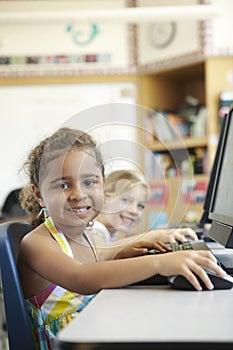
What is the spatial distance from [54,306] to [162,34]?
4213 millimetres

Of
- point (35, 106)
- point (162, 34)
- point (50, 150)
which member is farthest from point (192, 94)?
point (50, 150)

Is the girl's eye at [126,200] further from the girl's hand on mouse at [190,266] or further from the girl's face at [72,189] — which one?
the girl's hand on mouse at [190,266]

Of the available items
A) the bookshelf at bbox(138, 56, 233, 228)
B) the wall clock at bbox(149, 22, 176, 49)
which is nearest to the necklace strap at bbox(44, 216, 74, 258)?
the bookshelf at bbox(138, 56, 233, 228)

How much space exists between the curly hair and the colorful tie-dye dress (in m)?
0.12

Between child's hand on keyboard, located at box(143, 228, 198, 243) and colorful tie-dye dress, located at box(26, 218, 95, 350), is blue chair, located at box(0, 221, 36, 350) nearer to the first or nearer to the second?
colorful tie-dye dress, located at box(26, 218, 95, 350)

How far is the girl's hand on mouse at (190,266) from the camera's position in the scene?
94 centimetres

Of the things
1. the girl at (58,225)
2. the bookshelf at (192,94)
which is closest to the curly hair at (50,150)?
the girl at (58,225)

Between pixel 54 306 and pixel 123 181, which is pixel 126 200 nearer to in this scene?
pixel 123 181

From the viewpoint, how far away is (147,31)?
17.4 ft

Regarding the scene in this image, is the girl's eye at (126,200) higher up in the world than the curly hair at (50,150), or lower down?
lower down

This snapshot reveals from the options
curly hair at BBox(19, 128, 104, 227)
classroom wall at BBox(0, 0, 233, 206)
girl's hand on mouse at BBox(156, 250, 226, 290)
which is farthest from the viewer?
classroom wall at BBox(0, 0, 233, 206)

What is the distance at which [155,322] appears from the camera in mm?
706

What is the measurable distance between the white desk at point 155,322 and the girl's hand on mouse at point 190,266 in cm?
2

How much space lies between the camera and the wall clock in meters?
5.16
